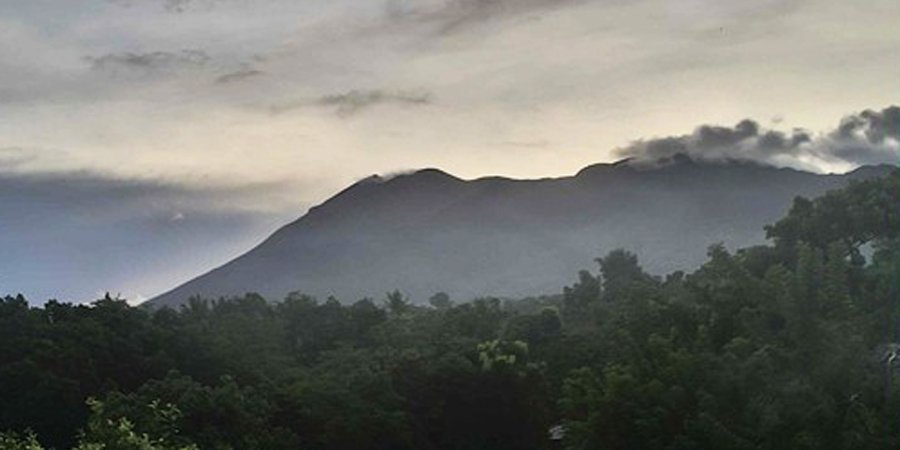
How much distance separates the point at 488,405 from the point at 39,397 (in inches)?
626

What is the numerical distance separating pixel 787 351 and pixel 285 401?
68.4ft

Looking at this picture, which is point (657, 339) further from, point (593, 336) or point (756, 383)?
point (593, 336)

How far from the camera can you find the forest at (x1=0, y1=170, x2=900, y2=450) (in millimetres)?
24922

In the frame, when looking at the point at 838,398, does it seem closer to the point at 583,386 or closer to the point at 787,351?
the point at 787,351

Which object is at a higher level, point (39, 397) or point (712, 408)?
point (39, 397)

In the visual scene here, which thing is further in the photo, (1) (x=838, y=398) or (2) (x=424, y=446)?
(2) (x=424, y=446)

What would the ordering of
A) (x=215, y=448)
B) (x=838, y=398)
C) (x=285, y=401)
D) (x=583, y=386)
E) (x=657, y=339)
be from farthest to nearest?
(x=285, y=401) → (x=215, y=448) → (x=583, y=386) → (x=657, y=339) → (x=838, y=398)

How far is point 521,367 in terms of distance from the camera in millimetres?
45500

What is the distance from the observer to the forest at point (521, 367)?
2492cm

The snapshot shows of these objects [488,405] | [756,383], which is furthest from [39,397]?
[756,383]

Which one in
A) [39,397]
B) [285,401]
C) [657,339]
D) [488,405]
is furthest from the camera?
[488,405]

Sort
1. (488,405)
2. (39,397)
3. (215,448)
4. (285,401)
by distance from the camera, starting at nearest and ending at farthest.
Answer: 1. (215,448)
2. (39,397)
3. (285,401)
4. (488,405)

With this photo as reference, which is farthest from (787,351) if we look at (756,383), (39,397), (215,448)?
(39,397)

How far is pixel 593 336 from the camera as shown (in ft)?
155
